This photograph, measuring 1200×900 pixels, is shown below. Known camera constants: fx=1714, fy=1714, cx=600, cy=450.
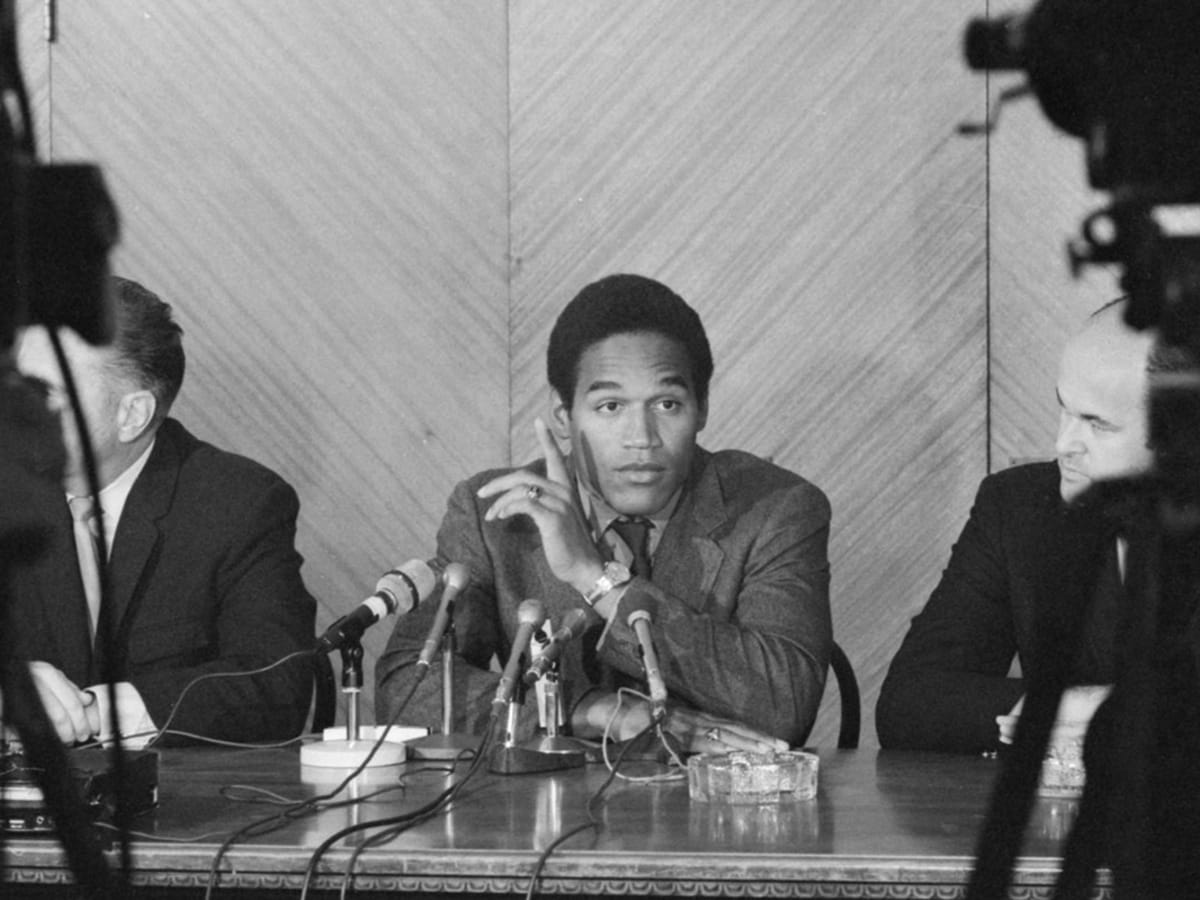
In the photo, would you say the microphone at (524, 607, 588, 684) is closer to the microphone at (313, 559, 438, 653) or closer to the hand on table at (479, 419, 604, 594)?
the microphone at (313, 559, 438, 653)

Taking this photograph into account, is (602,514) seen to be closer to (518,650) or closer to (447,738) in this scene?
(447,738)

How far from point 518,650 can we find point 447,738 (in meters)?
0.35

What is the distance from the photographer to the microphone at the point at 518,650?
2.34m

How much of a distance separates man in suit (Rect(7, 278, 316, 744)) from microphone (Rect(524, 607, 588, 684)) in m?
0.71

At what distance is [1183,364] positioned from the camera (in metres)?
0.77

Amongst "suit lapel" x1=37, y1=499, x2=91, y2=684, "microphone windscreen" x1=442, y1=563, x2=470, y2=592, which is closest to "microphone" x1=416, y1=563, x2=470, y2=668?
"microphone windscreen" x1=442, y1=563, x2=470, y2=592

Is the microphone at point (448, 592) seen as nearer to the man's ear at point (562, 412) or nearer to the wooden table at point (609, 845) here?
the wooden table at point (609, 845)

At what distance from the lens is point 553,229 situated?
13.5 feet

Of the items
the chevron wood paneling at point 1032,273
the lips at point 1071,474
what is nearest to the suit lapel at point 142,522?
the lips at point 1071,474

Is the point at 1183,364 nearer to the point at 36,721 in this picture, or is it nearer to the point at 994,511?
the point at 36,721

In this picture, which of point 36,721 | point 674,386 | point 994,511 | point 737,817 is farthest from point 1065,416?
point 36,721

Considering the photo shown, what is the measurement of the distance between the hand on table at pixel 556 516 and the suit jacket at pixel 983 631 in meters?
0.55

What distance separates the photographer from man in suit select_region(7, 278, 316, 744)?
10.00 feet

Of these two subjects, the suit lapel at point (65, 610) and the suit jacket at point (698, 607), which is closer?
the suit jacket at point (698, 607)
